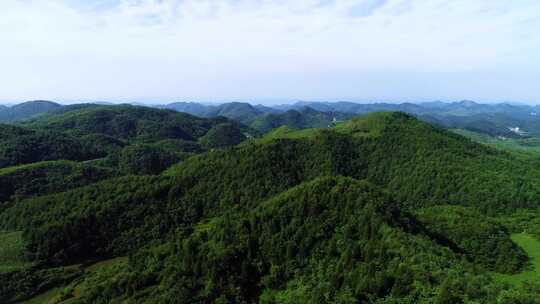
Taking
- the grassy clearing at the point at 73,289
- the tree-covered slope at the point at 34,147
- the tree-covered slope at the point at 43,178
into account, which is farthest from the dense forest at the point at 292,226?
the tree-covered slope at the point at 34,147

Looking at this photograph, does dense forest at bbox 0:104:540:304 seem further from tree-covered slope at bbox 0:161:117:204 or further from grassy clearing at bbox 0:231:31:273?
tree-covered slope at bbox 0:161:117:204

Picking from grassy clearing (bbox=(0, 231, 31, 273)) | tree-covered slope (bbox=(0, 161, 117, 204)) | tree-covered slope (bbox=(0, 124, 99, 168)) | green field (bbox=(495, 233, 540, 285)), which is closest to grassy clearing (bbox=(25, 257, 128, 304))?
grassy clearing (bbox=(0, 231, 31, 273))

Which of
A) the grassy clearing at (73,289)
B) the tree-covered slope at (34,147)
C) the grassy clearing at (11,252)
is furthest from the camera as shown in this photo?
the tree-covered slope at (34,147)

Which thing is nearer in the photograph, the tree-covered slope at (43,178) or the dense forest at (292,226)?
the dense forest at (292,226)

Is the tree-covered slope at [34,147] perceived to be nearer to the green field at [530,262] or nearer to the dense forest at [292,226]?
the dense forest at [292,226]

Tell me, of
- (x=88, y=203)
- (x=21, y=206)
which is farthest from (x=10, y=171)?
(x=88, y=203)
